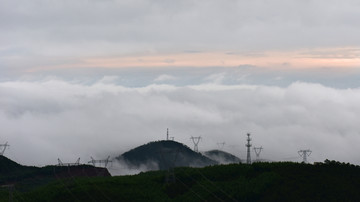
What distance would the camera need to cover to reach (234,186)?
5502 inches

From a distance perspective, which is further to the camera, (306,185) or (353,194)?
(306,185)

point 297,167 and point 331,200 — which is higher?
point 297,167

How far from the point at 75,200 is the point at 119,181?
2355 cm

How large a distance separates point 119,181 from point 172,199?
2848 cm

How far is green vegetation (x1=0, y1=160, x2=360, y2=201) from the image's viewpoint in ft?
424

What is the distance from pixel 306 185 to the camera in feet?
439

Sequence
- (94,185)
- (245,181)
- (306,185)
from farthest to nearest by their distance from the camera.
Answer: (94,185) < (245,181) < (306,185)

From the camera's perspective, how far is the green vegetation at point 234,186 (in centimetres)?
12938

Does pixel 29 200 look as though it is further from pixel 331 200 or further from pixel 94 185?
pixel 331 200

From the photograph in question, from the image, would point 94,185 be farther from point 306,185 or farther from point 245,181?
point 306,185

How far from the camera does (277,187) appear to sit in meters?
135

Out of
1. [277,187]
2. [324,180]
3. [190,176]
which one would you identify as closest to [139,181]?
[190,176]

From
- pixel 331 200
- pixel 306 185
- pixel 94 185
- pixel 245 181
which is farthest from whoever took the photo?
pixel 94 185

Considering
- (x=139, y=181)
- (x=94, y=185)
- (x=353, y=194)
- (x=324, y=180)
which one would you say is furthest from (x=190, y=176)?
(x=353, y=194)
